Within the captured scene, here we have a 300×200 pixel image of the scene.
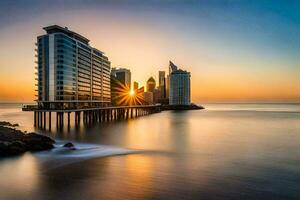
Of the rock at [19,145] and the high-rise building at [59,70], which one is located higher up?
the high-rise building at [59,70]

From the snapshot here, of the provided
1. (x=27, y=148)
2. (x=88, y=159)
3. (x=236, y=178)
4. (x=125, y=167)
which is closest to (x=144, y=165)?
(x=125, y=167)

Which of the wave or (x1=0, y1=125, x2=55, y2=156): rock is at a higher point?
(x1=0, y1=125, x2=55, y2=156): rock

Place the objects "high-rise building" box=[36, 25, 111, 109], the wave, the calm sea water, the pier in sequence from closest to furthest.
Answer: the calm sea water < the wave < the pier < "high-rise building" box=[36, 25, 111, 109]

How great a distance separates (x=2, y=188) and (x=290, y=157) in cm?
3445

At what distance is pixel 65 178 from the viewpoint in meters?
22.9

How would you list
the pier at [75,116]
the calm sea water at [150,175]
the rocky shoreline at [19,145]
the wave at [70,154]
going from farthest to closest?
the pier at [75,116]
the rocky shoreline at [19,145]
the wave at [70,154]
the calm sea water at [150,175]

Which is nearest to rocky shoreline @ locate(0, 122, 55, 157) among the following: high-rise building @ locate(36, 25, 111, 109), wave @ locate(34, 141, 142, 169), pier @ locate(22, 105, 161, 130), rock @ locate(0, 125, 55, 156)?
rock @ locate(0, 125, 55, 156)

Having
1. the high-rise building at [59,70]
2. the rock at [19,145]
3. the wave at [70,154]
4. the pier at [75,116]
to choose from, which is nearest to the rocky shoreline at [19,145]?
the rock at [19,145]

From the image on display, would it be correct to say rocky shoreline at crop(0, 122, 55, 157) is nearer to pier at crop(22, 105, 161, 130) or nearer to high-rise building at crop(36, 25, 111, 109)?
pier at crop(22, 105, 161, 130)

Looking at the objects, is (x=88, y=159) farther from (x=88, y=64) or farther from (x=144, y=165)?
(x=88, y=64)

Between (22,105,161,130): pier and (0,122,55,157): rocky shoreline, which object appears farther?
(22,105,161,130): pier

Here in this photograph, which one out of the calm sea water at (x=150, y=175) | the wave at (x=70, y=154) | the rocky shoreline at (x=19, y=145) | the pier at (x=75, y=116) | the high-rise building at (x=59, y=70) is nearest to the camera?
the calm sea water at (x=150, y=175)

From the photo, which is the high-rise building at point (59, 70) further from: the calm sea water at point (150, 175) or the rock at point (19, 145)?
the calm sea water at point (150, 175)

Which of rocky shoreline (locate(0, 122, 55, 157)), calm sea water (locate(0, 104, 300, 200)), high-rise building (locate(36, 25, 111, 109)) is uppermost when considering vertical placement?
high-rise building (locate(36, 25, 111, 109))
